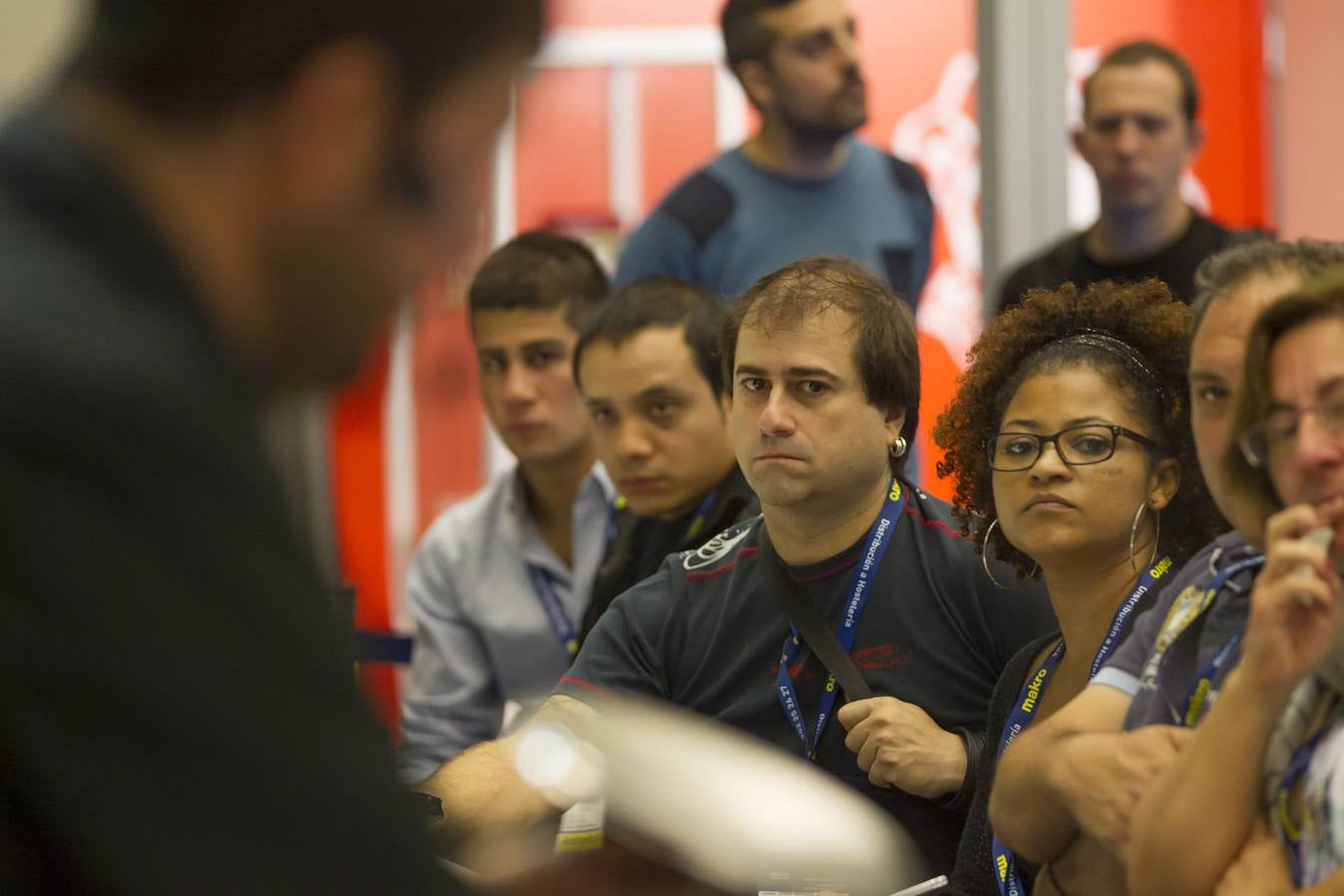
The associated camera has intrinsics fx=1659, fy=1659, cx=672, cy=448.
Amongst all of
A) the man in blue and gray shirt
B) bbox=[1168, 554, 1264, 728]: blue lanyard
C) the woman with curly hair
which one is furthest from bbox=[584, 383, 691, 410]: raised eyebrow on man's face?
bbox=[1168, 554, 1264, 728]: blue lanyard

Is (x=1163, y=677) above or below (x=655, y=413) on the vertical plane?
below

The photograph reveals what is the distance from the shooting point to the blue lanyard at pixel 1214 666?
5.82 feet

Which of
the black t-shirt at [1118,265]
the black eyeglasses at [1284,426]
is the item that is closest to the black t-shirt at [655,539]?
the black t-shirt at [1118,265]

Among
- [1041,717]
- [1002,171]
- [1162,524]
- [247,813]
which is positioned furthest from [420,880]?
[1002,171]

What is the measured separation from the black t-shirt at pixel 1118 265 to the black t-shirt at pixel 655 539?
593 mm

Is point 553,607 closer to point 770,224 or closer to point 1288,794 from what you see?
point 770,224

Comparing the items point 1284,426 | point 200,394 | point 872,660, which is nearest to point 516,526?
point 872,660

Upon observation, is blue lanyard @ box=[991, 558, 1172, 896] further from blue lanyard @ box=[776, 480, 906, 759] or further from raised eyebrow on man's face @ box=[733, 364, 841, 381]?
raised eyebrow on man's face @ box=[733, 364, 841, 381]

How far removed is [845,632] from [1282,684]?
97 centimetres

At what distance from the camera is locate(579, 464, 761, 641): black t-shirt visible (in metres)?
3.00

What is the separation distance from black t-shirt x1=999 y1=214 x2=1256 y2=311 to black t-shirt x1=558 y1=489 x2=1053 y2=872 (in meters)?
0.60

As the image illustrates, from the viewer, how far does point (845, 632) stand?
252 centimetres

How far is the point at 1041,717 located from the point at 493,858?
1.22 m

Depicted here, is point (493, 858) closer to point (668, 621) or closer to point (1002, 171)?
point (668, 621)
